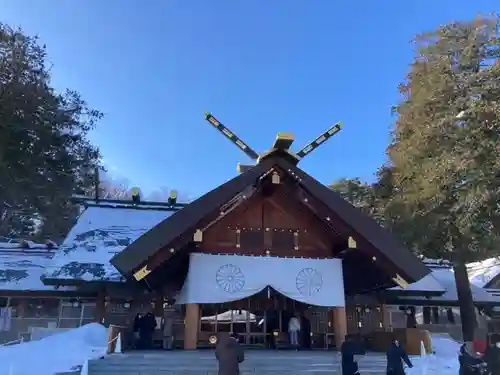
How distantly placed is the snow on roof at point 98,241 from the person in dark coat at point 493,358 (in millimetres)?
10793

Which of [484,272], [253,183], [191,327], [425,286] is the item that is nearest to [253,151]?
[253,183]

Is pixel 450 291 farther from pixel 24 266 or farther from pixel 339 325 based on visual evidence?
pixel 24 266

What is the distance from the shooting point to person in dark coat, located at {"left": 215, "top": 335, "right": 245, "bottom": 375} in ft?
24.9

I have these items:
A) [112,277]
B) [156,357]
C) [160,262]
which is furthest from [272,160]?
[112,277]

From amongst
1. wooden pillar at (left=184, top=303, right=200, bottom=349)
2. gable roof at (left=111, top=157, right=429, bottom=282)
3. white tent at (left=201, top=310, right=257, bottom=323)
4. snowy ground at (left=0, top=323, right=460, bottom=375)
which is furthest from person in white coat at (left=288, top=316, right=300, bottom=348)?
gable roof at (left=111, top=157, right=429, bottom=282)

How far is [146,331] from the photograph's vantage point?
1373cm

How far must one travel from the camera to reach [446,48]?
18.2 metres

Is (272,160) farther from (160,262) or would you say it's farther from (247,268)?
(160,262)

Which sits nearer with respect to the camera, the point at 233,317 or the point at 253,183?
the point at 253,183

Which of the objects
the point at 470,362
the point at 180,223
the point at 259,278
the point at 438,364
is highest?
the point at 180,223

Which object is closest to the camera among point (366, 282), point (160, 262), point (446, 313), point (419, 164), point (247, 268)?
point (160, 262)

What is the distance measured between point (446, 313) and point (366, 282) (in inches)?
284

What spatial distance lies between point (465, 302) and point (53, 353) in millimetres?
14655

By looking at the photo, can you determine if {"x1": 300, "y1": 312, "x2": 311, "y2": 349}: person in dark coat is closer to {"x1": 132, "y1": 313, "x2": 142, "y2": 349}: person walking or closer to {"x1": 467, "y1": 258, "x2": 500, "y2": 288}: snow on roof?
{"x1": 132, "y1": 313, "x2": 142, "y2": 349}: person walking
